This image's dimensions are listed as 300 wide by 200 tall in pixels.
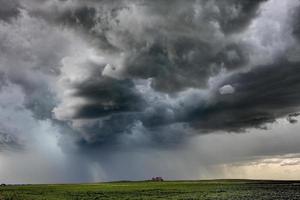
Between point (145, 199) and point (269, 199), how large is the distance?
20.8m

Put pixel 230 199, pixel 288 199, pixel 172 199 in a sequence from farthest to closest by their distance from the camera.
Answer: pixel 172 199, pixel 230 199, pixel 288 199

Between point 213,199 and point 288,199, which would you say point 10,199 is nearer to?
point 213,199

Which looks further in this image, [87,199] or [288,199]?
[87,199]

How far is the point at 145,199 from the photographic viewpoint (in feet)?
214

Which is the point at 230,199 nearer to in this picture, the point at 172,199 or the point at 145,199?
the point at 172,199

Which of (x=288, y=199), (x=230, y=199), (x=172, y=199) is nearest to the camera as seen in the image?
(x=288, y=199)

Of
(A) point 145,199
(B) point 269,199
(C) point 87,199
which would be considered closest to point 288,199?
(B) point 269,199

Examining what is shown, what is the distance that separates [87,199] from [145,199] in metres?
10.7

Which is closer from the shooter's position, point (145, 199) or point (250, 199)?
point (250, 199)

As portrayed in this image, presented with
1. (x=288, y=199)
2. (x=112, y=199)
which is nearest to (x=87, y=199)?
(x=112, y=199)

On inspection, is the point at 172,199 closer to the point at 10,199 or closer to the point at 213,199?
the point at 213,199

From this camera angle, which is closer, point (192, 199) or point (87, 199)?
point (192, 199)

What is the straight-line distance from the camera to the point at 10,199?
63156 mm

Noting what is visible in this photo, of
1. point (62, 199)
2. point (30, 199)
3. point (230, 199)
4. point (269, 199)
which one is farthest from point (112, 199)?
point (269, 199)
